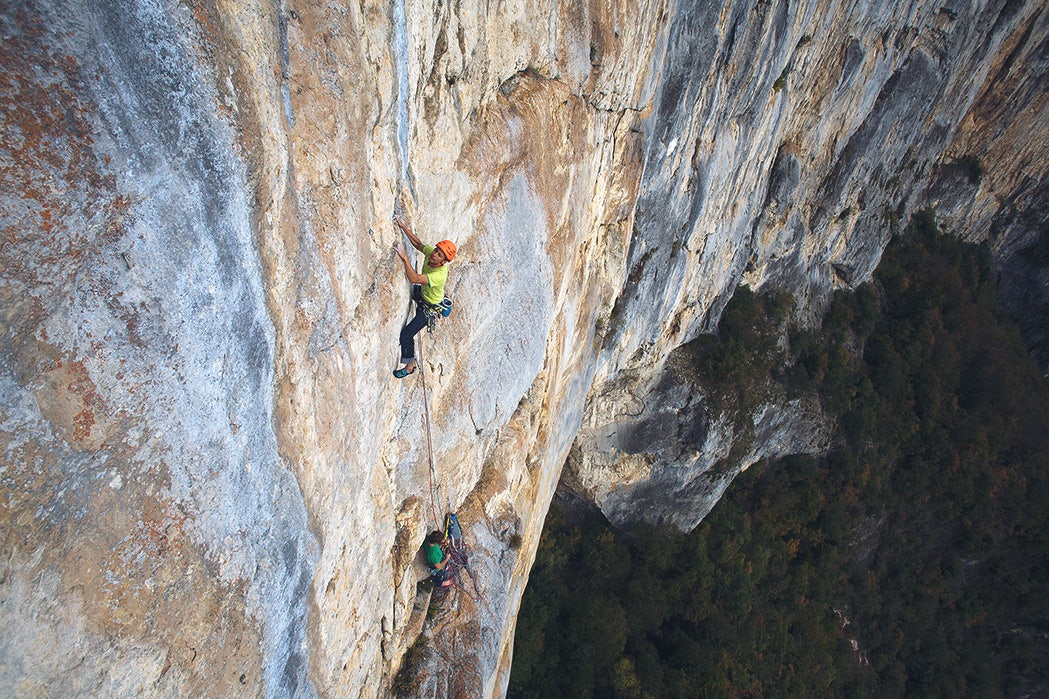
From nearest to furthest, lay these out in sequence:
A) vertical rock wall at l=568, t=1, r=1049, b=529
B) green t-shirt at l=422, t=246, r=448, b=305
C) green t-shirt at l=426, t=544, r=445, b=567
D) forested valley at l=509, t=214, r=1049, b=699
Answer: green t-shirt at l=422, t=246, r=448, b=305
green t-shirt at l=426, t=544, r=445, b=567
vertical rock wall at l=568, t=1, r=1049, b=529
forested valley at l=509, t=214, r=1049, b=699

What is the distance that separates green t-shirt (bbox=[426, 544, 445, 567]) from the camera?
736 cm

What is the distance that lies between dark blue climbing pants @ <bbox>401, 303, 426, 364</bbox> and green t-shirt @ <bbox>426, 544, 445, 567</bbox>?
315 centimetres

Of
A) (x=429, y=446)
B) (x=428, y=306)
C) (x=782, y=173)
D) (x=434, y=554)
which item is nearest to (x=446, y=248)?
(x=428, y=306)

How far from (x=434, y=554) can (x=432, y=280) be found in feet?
13.6

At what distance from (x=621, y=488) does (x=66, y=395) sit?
16.5m

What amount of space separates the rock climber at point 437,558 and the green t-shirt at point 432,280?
3.69 metres

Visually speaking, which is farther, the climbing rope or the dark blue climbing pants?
the climbing rope

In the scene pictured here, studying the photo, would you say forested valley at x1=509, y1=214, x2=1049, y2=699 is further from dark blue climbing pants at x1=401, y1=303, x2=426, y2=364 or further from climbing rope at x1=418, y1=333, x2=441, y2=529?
dark blue climbing pants at x1=401, y1=303, x2=426, y2=364

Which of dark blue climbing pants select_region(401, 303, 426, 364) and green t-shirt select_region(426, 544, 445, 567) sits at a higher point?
dark blue climbing pants select_region(401, 303, 426, 364)

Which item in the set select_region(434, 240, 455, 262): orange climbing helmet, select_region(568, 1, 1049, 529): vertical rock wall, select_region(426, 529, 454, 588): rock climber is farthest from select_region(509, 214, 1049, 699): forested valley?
select_region(434, 240, 455, 262): orange climbing helmet

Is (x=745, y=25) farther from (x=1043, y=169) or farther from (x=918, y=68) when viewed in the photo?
(x=1043, y=169)

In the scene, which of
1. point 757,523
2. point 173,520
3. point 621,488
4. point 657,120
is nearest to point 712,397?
point 621,488

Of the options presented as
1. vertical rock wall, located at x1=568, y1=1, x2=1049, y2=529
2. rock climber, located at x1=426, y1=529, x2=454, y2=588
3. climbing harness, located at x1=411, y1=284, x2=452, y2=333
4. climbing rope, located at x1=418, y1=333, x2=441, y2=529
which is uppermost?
vertical rock wall, located at x1=568, y1=1, x2=1049, y2=529

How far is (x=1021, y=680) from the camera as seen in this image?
21.9m
